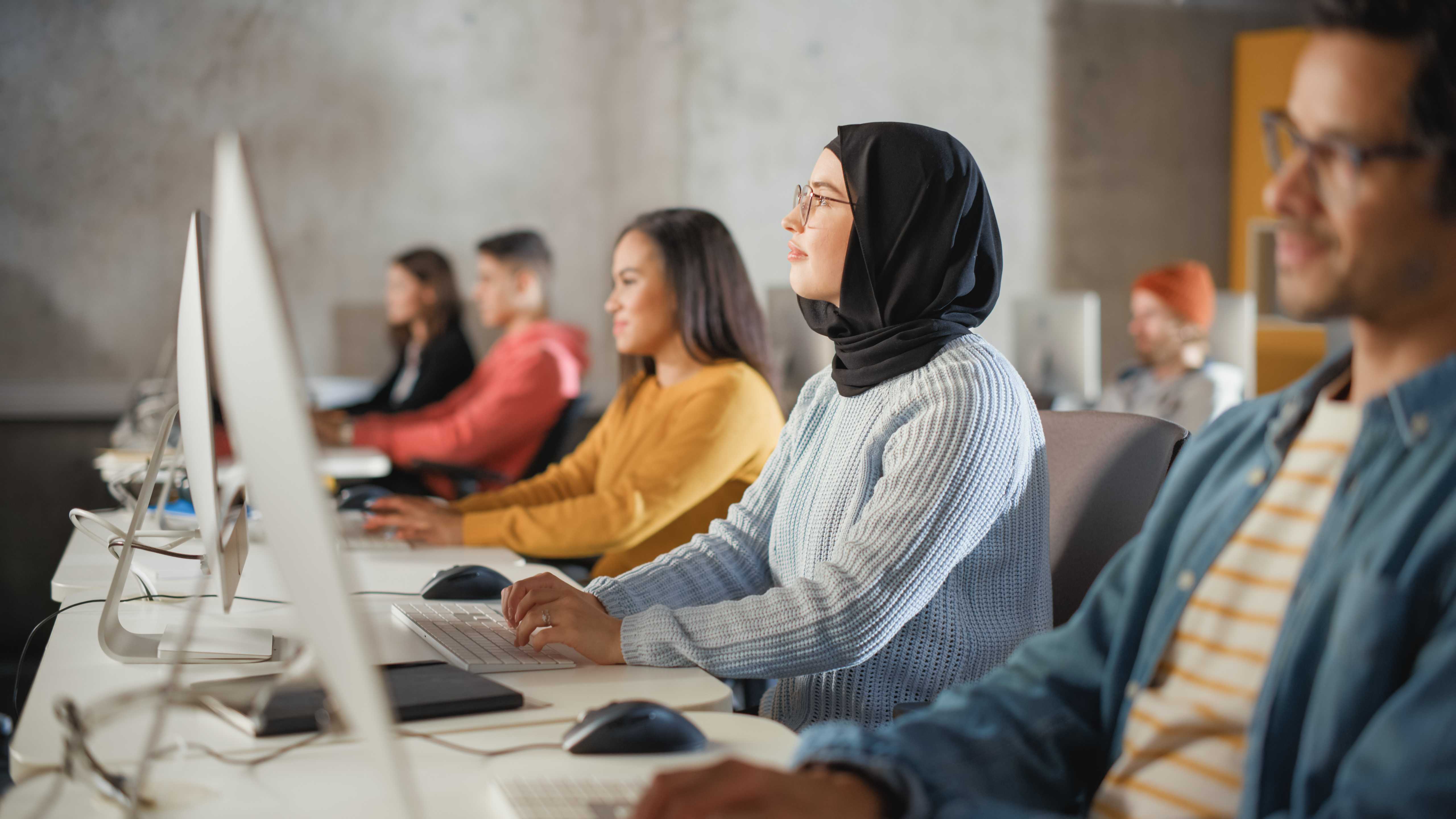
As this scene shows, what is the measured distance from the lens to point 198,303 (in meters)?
1.17

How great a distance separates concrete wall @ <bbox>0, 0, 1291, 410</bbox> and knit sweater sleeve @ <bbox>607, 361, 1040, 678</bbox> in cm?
287

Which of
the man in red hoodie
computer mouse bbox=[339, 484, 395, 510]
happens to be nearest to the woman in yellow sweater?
computer mouse bbox=[339, 484, 395, 510]

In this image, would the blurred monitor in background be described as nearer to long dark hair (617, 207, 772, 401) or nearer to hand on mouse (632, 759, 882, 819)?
long dark hair (617, 207, 772, 401)

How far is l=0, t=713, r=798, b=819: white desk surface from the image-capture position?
2.87 ft

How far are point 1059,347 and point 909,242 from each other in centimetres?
254

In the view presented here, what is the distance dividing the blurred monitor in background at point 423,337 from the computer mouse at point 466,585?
2815mm

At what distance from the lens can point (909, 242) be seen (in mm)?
1547

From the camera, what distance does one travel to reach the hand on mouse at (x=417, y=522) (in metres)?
2.17

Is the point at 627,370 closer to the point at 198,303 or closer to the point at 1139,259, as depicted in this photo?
the point at 198,303

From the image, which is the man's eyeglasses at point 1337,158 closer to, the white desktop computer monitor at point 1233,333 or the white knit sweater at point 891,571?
the white knit sweater at point 891,571

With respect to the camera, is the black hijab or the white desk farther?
the black hijab

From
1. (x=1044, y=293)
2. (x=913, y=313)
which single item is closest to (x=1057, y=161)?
(x=1044, y=293)

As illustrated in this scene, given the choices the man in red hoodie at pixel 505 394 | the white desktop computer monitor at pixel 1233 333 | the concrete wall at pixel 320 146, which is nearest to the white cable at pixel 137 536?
the man in red hoodie at pixel 505 394

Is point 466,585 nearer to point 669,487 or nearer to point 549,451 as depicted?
point 669,487
